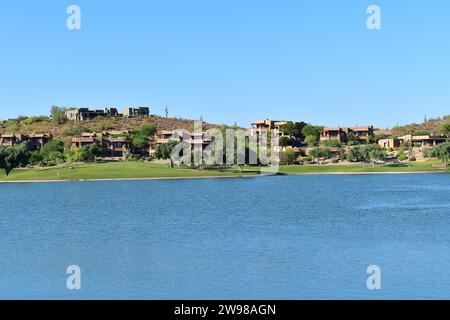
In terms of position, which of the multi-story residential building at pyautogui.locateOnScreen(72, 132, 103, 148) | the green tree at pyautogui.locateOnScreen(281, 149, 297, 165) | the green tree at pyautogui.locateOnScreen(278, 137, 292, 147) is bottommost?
the green tree at pyautogui.locateOnScreen(281, 149, 297, 165)

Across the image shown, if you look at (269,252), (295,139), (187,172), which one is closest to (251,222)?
(269,252)

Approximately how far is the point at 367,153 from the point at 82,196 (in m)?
71.4

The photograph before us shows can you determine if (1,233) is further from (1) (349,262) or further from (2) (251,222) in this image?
(1) (349,262)

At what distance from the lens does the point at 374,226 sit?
58.1 m

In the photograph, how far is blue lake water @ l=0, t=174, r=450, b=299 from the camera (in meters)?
35.7

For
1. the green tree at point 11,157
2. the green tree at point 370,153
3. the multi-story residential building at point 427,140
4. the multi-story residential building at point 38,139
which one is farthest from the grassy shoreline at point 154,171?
the multi-story residential building at point 38,139

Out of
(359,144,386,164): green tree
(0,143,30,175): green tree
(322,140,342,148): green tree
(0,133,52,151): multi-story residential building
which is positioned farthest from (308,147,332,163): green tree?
(0,133,52,151): multi-story residential building

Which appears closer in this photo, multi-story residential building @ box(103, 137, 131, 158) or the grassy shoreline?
the grassy shoreline

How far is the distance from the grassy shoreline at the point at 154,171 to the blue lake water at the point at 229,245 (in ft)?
124

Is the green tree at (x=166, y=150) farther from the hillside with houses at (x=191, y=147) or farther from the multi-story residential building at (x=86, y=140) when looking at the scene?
the multi-story residential building at (x=86, y=140)

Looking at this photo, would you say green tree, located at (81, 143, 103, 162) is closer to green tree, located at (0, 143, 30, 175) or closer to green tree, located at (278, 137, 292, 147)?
green tree, located at (0, 143, 30, 175)

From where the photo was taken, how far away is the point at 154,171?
134 m

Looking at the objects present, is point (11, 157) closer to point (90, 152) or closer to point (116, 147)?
point (90, 152)

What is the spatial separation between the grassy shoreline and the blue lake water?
3781 cm
